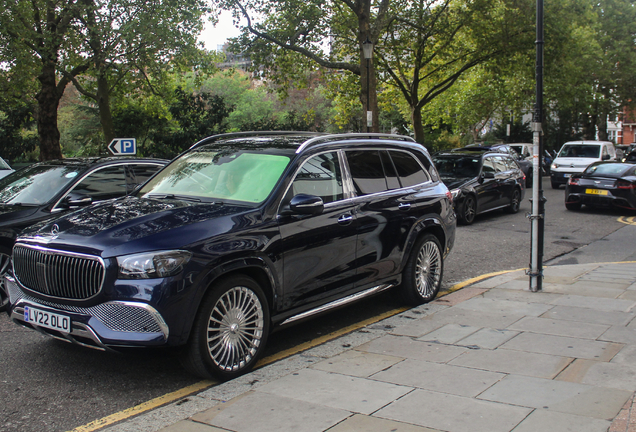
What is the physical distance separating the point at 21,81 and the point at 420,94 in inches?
1047

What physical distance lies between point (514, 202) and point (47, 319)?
1427cm

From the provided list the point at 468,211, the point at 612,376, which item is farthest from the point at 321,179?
the point at 468,211

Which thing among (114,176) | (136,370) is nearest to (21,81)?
(114,176)

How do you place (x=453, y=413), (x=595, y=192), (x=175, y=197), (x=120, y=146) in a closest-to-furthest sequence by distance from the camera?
(x=453, y=413)
(x=175, y=197)
(x=595, y=192)
(x=120, y=146)

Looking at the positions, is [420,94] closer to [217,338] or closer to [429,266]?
[429,266]

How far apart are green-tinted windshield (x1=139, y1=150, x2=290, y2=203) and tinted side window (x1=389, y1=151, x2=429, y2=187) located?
5.53 ft

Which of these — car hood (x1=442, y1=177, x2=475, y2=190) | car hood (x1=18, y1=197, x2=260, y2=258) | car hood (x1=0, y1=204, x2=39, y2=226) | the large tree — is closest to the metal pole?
car hood (x1=18, y1=197, x2=260, y2=258)

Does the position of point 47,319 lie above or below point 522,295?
above

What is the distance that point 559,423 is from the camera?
350 cm

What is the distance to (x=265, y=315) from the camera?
473 centimetres

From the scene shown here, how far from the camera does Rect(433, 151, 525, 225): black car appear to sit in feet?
47.4

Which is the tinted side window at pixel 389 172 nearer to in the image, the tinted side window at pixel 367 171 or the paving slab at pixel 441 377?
the tinted side window at pixel 367 171

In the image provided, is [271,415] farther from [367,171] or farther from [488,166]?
[488,166]

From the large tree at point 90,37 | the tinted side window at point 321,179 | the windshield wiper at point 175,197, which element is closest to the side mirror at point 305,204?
the tinted side window at point 321,179
